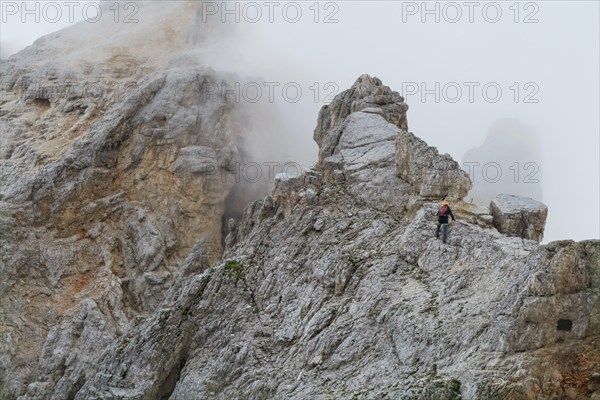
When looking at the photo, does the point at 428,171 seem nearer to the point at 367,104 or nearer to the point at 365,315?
the point at 365,315

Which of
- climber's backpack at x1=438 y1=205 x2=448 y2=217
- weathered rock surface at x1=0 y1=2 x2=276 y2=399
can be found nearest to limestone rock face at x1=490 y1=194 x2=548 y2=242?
climber's backpack at x1=438 y1=205 x2=448 y2=217

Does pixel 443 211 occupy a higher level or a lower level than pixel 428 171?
lower

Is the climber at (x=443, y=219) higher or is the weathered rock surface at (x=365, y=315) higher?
the climber at (x=443, y=219)

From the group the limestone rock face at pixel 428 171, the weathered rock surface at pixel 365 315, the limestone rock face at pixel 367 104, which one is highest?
the limestone rock face at pixel 367 104

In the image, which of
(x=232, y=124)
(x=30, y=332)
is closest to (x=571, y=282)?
(x=30, y=332)

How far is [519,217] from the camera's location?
44.8 meters

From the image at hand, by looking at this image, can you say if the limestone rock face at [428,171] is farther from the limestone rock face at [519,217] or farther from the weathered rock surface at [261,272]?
the limestone rock face at [519,217]

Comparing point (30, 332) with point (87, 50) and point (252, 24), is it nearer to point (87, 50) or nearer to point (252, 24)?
point (87, 50)

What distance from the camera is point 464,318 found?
34.1m

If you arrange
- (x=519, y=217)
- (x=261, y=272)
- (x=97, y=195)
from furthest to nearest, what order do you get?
(x=97, y=195) → (x=519, y=217) → (x=261, y=272)

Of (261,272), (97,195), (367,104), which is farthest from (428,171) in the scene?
(97,195)

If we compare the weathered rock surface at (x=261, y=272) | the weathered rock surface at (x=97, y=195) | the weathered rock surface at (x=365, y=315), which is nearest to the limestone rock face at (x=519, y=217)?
A: the weathered rock surface at (x=261, y=272)

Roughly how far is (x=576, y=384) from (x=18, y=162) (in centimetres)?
4885

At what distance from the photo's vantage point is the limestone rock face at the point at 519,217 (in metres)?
44.4
